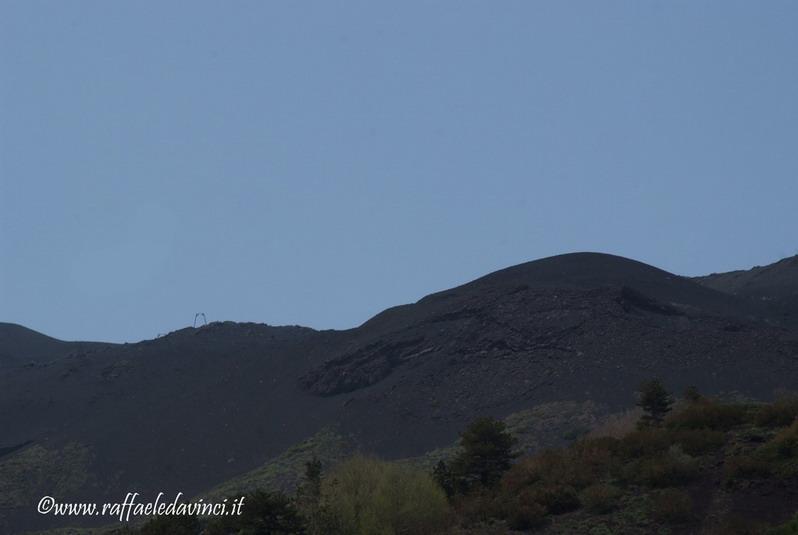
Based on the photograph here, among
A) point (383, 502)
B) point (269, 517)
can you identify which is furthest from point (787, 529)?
point (269, 517)

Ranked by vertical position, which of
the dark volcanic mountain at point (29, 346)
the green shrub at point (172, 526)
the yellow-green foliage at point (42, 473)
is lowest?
the green shrub at point (172, 526)

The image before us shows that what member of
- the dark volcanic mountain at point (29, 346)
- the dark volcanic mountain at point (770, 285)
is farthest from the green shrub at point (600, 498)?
the dark volcanic mountain at point (29, 346)

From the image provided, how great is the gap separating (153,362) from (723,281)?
4542cm

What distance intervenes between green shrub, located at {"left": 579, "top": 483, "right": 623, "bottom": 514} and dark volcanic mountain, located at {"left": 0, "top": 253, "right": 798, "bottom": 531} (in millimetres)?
19810

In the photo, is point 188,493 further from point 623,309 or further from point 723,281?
point 723,281

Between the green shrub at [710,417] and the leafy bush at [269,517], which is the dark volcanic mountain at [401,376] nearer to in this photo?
the green shrub at [710,417]

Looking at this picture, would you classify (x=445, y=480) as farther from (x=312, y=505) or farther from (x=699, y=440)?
(x=699, y=440)

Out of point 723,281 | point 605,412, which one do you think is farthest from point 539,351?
Result: point 723,281

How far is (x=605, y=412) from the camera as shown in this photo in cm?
4375

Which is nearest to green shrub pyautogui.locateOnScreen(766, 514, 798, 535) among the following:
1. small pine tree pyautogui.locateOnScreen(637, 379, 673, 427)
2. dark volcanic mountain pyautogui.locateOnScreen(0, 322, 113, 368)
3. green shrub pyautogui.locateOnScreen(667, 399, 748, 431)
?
green shrub pyautogui.locateOnScreen(667, 399, 748, 431)

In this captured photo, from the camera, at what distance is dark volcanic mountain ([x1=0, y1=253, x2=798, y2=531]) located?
4819 centimetres

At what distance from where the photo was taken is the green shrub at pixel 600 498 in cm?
2481

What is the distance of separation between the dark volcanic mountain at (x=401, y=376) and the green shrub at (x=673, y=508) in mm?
20814

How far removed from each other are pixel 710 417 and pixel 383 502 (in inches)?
338
